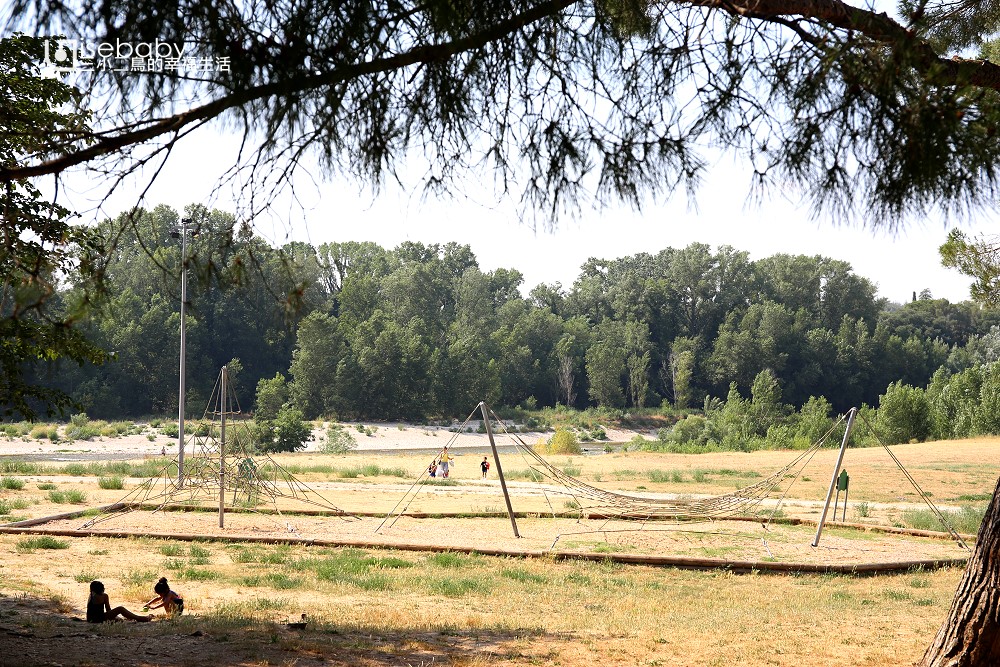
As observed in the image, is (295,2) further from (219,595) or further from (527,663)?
(219,595)

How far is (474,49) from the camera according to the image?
456 centimetres

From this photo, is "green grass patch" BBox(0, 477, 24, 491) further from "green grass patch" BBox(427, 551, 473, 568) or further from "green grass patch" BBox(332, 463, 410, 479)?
"green grass patch" BBox(427, 551, 473, 568)

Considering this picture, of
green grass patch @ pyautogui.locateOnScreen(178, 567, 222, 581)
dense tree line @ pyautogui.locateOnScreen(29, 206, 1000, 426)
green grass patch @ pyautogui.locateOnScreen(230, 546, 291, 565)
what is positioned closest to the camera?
green grass patch @ pyautogui.locateOnScreen(178, 567, 222, 581)

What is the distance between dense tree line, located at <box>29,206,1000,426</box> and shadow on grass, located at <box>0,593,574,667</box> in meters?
51.0

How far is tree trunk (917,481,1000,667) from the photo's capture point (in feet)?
16.4

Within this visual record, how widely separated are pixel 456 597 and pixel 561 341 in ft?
226

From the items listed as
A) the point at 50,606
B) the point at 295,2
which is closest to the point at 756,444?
the point at 50,606

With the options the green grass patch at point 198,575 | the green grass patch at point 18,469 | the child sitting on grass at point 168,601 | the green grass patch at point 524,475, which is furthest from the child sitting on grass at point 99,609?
the green grass patch at point 18,469

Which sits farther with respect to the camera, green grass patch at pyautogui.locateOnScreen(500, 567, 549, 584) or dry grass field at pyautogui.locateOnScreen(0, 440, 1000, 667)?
green grass patch at pyautogui.locateOnScreen(500, 567, 549, 584)

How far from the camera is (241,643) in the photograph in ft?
22.4

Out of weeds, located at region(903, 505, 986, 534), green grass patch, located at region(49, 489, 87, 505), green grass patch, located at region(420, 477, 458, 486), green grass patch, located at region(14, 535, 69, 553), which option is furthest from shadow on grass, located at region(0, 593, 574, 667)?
green grass patch, located at region(420, 477, 458, 486)

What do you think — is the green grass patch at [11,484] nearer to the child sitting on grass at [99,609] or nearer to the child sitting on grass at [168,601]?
the child sitting on grass at [168,601]

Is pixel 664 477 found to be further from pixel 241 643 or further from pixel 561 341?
pixel 561 341

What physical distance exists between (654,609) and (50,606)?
5.35m
